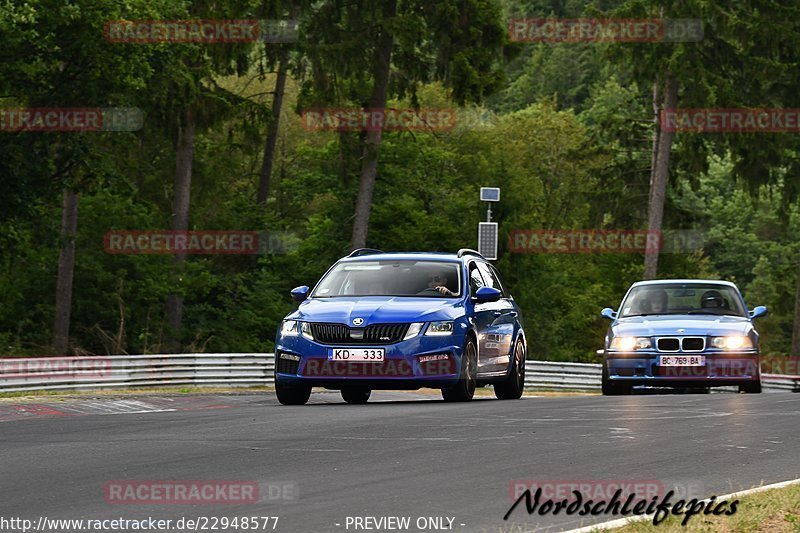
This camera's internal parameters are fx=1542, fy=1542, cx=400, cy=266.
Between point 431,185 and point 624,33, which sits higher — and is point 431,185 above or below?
below

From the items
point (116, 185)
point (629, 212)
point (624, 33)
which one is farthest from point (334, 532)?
point (629, 212)

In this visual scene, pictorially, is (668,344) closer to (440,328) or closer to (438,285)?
(438,285)

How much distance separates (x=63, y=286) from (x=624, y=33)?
18.3 meters

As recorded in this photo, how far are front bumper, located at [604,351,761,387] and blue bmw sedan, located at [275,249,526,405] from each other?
234 cm

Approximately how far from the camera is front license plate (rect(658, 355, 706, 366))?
20.6m

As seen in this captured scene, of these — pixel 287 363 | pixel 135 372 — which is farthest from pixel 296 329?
pixel 135 372

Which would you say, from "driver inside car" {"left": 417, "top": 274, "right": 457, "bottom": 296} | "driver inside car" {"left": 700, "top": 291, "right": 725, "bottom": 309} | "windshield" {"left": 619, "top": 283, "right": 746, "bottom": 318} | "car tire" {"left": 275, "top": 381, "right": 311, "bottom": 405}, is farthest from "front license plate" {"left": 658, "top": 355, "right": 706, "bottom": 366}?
"car tire" {"left": 275, "top": 381, "right": 311, "bottom": 405}

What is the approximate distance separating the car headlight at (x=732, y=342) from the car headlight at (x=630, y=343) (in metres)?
0.90

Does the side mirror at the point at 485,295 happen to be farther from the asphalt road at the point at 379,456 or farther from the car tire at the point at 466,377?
the asphalt road at the point at 379,456

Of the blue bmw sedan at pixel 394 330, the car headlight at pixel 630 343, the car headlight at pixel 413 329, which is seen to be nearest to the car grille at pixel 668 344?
the car headlight at pixel 630 343

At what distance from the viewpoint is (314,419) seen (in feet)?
49.8

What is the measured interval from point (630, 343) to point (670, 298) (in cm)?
214

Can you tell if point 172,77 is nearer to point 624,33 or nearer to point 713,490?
point 624,33

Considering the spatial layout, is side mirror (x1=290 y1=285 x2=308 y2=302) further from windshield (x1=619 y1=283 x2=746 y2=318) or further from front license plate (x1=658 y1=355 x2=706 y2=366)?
windshield (x1=619 y1=283 x2=746 y2=318)
